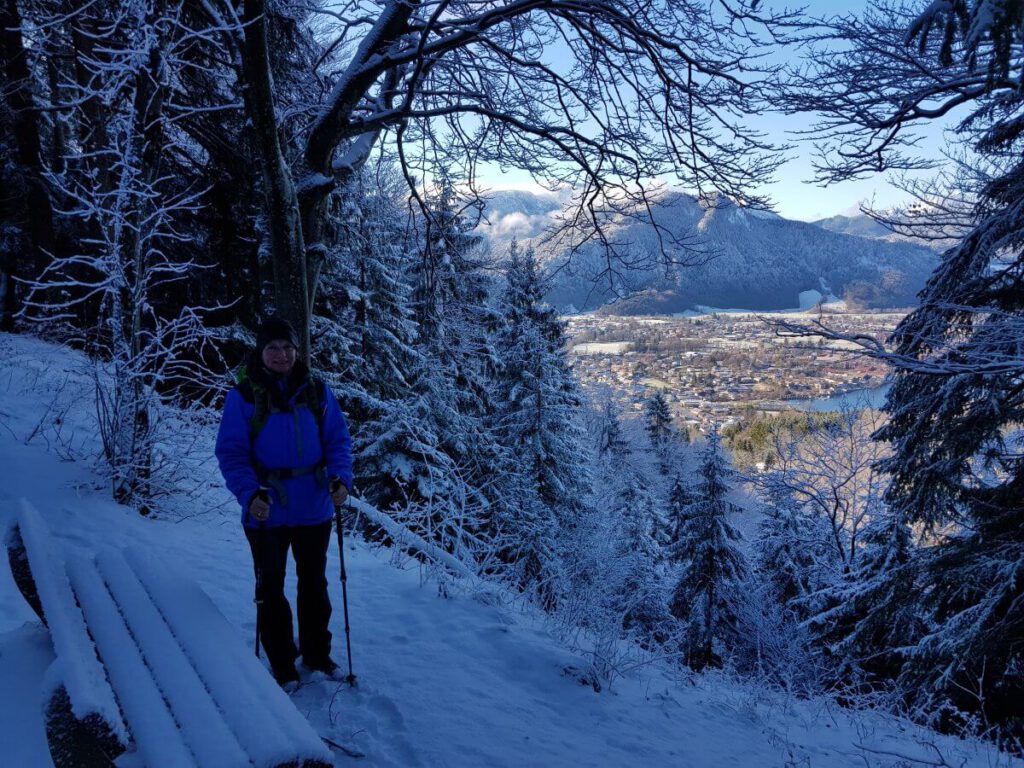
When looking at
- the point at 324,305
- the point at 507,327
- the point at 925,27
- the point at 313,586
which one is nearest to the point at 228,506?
the point at 313,586

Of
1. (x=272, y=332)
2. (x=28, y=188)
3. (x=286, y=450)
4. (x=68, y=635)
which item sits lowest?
(x=68, y=635)

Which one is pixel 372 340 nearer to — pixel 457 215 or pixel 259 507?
pixel 457 215

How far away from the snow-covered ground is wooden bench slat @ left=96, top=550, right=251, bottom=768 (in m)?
0.36

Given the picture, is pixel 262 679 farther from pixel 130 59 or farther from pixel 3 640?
pixel 130 59

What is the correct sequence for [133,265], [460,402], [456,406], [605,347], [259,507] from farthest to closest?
[605,347], [460,402], [456,406], [133,265], [259,507]

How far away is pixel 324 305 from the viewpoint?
11.9 metres

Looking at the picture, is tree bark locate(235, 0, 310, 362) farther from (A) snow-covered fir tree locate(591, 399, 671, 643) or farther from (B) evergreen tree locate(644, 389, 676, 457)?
(B) evergreen tree locate(644, 389, 676, 457)

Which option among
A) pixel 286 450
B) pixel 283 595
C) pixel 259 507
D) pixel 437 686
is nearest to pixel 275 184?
pixel 286 450

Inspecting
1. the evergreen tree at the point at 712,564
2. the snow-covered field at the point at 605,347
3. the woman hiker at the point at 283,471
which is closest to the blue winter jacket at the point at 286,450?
the woman hiker at the point at 283,471

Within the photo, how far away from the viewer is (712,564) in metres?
19.9

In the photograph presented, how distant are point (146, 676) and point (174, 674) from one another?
90 mm

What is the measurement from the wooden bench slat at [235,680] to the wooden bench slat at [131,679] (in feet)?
0.47

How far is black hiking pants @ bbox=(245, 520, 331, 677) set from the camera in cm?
286

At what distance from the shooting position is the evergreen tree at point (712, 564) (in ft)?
64.4
